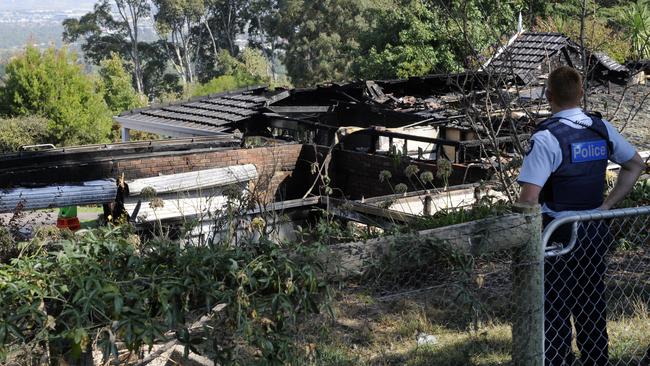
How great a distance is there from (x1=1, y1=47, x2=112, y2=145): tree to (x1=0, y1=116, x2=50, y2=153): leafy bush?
50 cm

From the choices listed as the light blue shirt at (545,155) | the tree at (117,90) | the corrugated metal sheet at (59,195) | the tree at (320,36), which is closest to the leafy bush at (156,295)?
the light blue shirt at (545,155)

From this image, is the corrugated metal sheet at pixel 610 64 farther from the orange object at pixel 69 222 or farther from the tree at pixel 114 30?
the tree at pixel 114 30

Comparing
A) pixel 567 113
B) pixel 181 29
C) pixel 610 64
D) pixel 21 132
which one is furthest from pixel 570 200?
pixel 181 29

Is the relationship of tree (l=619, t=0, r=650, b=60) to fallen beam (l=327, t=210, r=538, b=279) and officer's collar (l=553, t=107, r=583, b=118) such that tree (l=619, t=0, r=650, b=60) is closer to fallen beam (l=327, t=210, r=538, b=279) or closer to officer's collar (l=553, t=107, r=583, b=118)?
officer's collar (l=553, t=107, r=583, b=118)

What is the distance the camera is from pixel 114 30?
62.4 m

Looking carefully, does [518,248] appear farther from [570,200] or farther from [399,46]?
[399,46]

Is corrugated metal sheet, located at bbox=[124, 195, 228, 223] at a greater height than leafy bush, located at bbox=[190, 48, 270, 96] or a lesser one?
greater

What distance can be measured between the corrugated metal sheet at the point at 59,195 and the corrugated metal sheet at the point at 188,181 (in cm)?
36

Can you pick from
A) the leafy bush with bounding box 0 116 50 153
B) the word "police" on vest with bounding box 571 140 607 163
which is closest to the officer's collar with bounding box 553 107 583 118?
the word "police" on vest with bounding box 571 140 607 163

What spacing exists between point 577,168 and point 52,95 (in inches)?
1285

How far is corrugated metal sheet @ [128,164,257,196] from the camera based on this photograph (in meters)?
10.6

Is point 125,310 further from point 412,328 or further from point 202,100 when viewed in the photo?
point 202,100

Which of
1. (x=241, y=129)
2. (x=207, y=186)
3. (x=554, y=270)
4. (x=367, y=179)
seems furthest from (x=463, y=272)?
(x=241, y=129)

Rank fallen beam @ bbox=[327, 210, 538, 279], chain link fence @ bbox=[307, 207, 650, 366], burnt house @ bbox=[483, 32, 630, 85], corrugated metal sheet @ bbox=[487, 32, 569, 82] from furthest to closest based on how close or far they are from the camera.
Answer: burnt house @ bbox=[483, 32, 630, 85] < corrugated metal sheet @ bbox=[487, 32, 569, 82] < chain link fence @ bbox=[307, 207, 650, 366] < fallen beam @ bbox=[327, 210, 538, 279]
